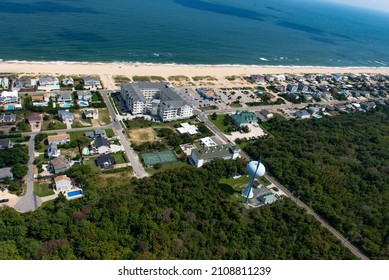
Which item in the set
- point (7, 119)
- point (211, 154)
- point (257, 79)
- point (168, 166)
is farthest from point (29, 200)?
point (257, 79)

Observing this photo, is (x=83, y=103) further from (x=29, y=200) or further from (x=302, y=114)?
(x=302, y=114)

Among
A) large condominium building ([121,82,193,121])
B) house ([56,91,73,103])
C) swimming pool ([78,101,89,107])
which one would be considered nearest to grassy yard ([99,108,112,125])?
swimming pool ([78,101,89,107])

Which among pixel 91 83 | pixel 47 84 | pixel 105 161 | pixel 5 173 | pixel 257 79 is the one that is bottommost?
pixel 5 173

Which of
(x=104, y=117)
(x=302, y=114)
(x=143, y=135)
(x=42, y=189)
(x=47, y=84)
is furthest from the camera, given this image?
(x=302, y=114)

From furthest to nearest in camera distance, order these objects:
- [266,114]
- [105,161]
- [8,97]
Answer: [266,114], [8,97], [105,161]

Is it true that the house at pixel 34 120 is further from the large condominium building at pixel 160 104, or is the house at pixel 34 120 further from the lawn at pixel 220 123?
the lawn at pixel 220 123

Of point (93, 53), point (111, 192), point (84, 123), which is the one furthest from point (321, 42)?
point (111, 192)

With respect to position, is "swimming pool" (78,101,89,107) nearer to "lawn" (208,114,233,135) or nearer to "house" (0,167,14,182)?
"house" (0,167,14,182)
